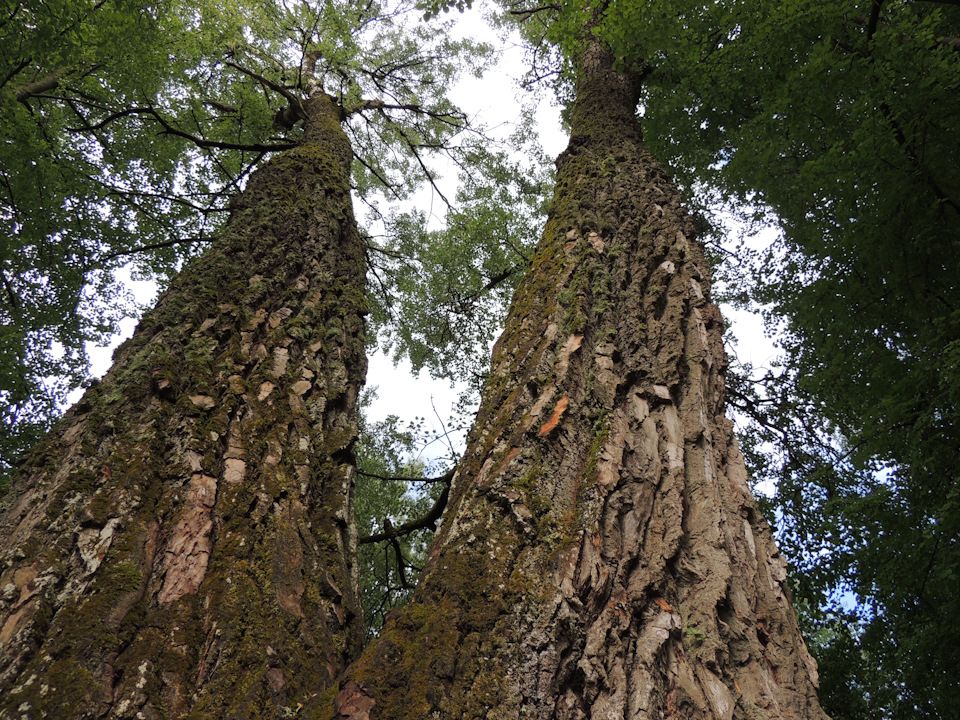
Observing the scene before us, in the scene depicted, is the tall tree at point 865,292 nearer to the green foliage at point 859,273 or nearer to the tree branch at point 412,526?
the green foliage at point 859,273

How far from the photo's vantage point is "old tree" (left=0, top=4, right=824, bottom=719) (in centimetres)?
143

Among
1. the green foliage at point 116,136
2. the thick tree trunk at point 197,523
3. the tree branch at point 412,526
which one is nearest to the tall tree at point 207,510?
the thick tree trunk at point 197,523

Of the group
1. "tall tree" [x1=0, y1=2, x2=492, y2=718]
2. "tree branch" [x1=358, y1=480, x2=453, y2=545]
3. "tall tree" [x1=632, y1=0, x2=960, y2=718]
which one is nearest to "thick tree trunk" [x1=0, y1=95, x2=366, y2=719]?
"tall tree" [x1=0, y1=2, x2=492, y2=718]

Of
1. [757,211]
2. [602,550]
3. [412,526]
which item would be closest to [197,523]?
[602,550]

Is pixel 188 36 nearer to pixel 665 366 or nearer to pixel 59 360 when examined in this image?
pixel 59 360

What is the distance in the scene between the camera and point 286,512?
2213mm

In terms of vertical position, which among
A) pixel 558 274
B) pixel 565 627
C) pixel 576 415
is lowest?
pixel 565 627

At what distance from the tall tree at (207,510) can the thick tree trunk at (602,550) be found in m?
0.56

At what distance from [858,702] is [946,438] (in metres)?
3.31

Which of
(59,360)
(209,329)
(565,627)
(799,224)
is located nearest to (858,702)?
(799,224)

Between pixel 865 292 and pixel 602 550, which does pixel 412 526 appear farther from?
pixel 865 292

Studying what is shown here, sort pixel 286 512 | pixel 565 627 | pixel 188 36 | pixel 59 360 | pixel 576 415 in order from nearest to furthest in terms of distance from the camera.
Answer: pixel 565 627 → pixel 576 415 → pixel 286 512 → pixel 188 36 → pixel 59 360

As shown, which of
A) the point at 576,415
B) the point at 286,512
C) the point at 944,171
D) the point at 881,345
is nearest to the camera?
the point at 576,415

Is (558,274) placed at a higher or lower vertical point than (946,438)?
lower
